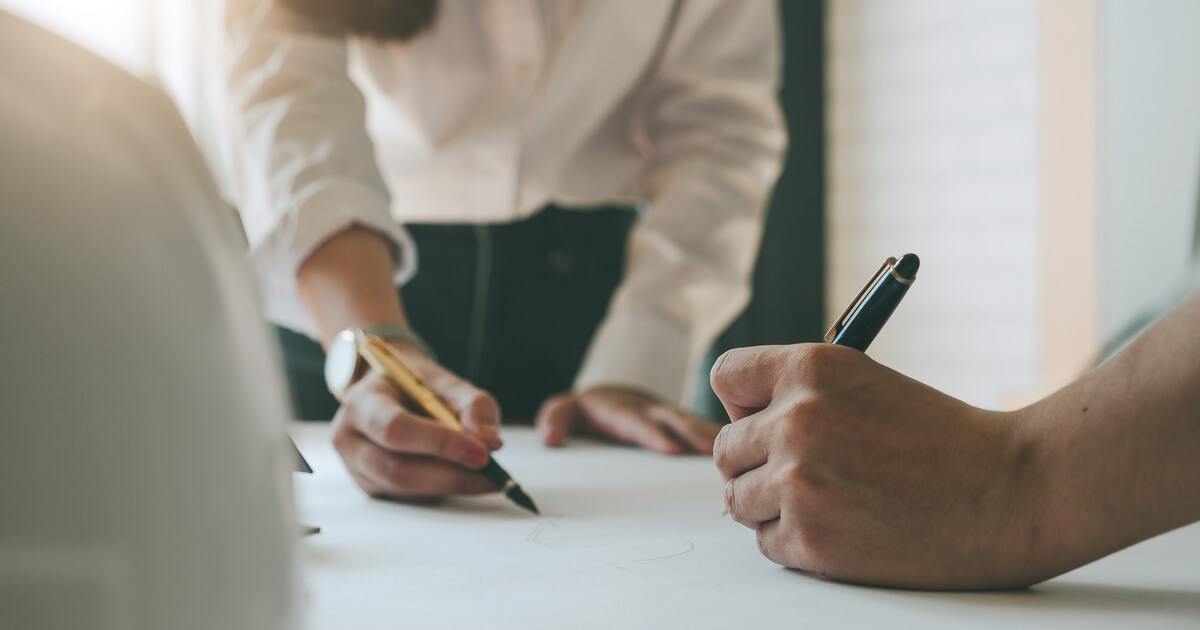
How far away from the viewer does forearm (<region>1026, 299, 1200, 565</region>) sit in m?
0.27

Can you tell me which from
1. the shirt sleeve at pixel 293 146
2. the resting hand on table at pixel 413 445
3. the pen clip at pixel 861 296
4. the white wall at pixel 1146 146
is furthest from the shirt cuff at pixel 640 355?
the white wall at pixel 1146 146

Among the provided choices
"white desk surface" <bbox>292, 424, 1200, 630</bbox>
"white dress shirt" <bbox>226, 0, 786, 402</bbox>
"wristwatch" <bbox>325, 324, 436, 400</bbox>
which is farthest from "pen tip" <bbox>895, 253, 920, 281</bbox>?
"white dress shirt" <bbox>226, 0, 786, 402</bbox>

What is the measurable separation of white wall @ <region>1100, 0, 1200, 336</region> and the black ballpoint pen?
67.5 inches

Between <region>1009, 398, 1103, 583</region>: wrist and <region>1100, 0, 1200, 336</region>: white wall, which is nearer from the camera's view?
<region>1009, 398, 1103, 583</region>: wrist

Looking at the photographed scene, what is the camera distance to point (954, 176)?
2123 mm

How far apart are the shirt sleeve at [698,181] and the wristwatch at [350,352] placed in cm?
30

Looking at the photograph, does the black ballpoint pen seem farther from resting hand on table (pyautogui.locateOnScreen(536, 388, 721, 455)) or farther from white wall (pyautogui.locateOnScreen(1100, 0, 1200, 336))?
white wall (pyautogui.locateOnScreen(1100, 0, 1200, 336))

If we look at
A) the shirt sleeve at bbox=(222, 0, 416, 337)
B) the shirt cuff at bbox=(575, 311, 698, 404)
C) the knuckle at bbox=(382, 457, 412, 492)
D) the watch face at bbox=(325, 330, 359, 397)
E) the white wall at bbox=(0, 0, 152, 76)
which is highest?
the white wall at bbox=(0, 0, 152, 76)

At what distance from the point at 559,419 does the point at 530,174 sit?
29cm

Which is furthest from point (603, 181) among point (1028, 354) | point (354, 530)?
point (1028, 354)

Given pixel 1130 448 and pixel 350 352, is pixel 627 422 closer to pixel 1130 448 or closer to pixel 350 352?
pixel 350 352

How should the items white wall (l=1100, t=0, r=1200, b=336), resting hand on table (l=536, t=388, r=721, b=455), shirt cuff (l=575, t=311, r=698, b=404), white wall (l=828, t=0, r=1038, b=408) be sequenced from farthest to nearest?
white wall (l=828, t=0, r=1038, b=408), white wall (l=1100, t=0, r=1200, b=336), shirt cuff (l=575, t=311, r=698, b=404), resting hand on table (l=536, t=388, r=721, b=455)

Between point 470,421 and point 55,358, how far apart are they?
37 cm

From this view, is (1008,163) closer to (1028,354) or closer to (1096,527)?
(1028,354)
